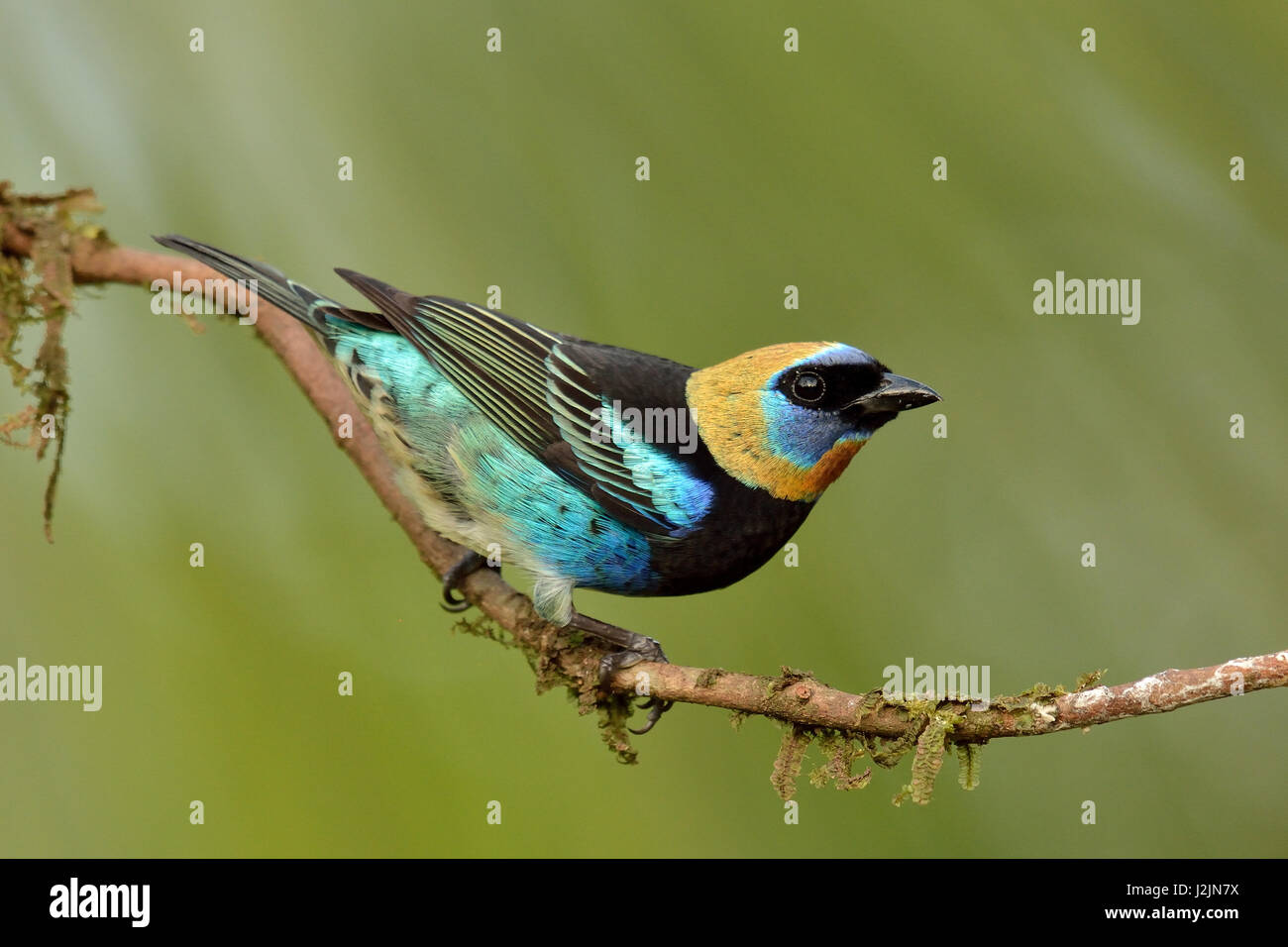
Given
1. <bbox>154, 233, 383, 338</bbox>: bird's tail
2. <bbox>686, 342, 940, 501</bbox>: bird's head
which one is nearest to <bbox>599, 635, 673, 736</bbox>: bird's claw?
<bbox>686, 342, 940, 501</bbox>: bird's head

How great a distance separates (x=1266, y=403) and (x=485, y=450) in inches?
92.5

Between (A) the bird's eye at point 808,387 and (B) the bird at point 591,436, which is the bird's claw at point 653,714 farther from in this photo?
(A) the bird's eye at point 808,387

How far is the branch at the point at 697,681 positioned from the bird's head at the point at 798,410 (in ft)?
2.42

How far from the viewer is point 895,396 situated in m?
3.35

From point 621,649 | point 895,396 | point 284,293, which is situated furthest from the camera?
point 284,293

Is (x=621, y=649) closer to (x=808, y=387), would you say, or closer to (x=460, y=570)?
(x=460, y=570)

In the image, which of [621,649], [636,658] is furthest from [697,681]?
[621,649]

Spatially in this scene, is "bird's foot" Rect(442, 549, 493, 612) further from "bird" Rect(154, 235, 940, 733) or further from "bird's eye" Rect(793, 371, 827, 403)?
"bird's eye" Rect(793, 371, 827, 403)

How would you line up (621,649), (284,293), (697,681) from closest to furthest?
(697,681) → (621,649) → (284,293)

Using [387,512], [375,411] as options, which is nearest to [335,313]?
[375,411]

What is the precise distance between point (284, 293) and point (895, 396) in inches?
79.7

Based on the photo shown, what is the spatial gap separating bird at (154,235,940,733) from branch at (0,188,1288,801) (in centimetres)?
7

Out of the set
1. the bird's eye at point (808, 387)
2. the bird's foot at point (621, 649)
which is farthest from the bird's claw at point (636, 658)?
the bird's eye at point (808, 387)

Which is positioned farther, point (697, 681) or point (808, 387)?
A: point (808, 387)
